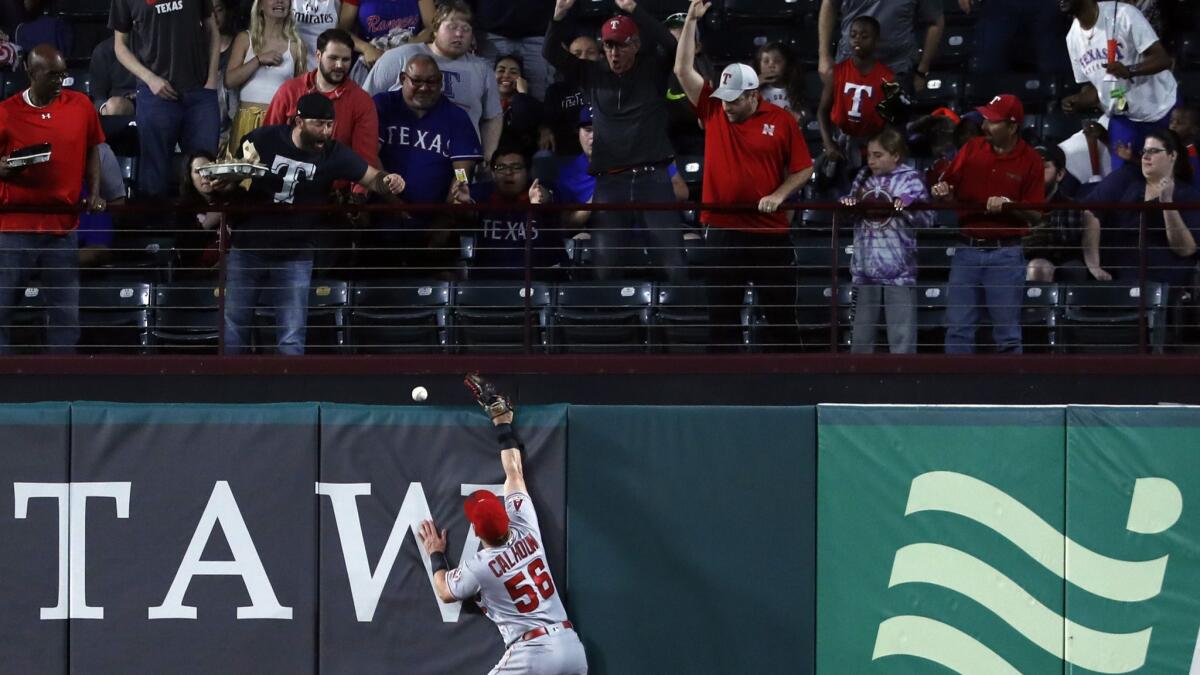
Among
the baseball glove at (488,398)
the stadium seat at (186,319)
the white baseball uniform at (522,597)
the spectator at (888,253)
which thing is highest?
the spectator at (888,253)

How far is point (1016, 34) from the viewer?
1484 cm

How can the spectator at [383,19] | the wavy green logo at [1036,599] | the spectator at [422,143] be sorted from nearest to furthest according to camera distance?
1. the wavy green logo at [1036,599]
2. the spectator at [422,143]
3. the spectator at [383,19]

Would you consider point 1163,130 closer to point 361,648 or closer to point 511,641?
point 511,641

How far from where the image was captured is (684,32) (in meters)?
11.3

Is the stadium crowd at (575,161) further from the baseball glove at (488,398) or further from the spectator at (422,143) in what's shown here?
the baseball glove at (488,398)

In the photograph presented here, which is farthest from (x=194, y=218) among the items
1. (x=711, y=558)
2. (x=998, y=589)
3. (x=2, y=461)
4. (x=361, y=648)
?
(x=998, y=589)

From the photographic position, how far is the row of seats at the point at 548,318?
11.5 metres

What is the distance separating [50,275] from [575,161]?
150 inches

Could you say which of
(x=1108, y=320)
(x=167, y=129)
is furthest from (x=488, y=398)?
(x=1108, y=320)

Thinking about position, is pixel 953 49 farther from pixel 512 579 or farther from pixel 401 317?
pixel 512 579

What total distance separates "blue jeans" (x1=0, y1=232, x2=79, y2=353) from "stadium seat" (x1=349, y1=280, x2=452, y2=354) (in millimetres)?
1826

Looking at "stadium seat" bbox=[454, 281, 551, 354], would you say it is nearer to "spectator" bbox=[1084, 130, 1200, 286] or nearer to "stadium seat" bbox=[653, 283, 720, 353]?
"stadium seat" bbox=[653, 283, 720, 353]

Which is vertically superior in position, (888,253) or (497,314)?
(888,253)

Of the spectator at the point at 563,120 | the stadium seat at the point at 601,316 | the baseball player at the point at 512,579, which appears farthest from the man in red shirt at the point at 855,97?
the baseball player at the point at 512,579
